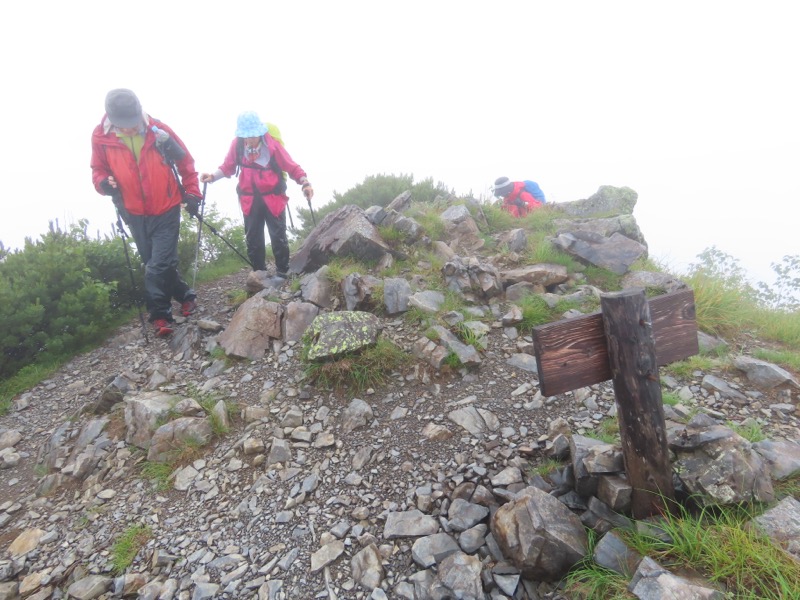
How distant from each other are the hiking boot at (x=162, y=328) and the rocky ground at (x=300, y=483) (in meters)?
1.45

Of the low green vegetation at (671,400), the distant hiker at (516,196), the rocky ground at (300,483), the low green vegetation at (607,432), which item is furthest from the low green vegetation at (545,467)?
the distant hiker at (516,196)

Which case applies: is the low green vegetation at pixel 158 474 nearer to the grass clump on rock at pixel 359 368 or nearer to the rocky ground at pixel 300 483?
the rocky ground at pixel 300 483

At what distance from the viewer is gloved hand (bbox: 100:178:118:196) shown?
619 centimetres

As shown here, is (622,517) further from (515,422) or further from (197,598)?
(197,598)

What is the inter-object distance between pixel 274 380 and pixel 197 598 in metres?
2.61

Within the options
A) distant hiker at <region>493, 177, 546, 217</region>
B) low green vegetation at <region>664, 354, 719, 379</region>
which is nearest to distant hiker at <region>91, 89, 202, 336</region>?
low green vegetation at <region>664, 354, 719, 379</region>

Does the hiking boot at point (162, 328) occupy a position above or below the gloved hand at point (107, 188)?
below

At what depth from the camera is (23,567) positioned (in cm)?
367

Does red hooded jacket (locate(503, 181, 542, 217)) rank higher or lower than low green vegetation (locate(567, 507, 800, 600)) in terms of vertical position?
higher

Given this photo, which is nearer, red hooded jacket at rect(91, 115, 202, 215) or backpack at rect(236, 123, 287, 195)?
red hooded jacket at rect(91, 115, 202, 215)

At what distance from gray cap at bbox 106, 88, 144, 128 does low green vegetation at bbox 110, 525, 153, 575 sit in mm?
5344

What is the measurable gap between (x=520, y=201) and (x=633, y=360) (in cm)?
1036

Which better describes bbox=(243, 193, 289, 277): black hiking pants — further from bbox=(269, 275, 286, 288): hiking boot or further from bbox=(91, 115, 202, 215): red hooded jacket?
bbox=(91, 115, 202, 215): red hooded jacket

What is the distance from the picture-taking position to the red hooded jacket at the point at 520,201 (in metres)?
11.8
